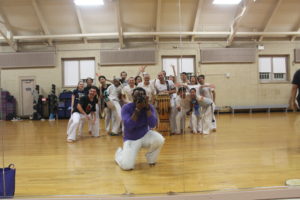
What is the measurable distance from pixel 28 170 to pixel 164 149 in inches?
69.4

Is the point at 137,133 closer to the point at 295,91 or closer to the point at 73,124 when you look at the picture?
the point at 295,91

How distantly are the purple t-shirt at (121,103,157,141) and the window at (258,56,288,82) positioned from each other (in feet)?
4.86

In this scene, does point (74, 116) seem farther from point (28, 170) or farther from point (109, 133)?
→ point (28, 170)

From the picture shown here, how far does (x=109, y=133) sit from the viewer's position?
502cm

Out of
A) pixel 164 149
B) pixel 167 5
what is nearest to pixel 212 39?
→ pixel 167 5

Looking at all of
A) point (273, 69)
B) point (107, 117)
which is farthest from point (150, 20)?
point (107, 117)

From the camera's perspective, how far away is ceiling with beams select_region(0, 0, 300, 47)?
2572 millimetres

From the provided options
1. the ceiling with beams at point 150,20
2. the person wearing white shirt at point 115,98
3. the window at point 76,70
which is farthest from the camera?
the person wearing white shirt at point 115,98

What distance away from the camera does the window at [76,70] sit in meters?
2.90

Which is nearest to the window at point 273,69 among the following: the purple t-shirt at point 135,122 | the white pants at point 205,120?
the purple t-shirt at point 135,122

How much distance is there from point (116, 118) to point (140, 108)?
271cm

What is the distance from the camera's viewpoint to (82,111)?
14.3 feet

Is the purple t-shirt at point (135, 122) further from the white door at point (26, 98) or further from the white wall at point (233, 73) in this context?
the white door at point (26, 98)

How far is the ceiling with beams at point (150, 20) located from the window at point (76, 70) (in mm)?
326
